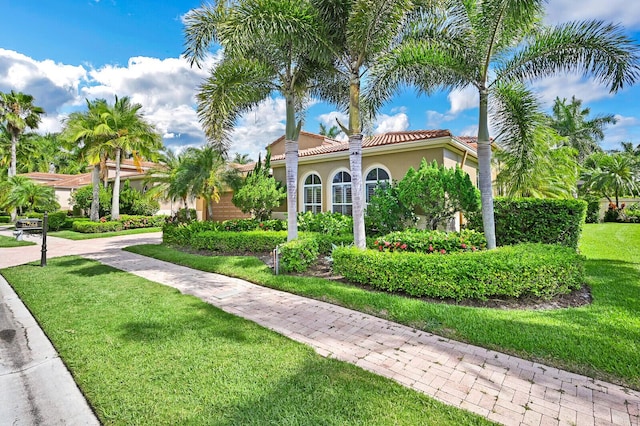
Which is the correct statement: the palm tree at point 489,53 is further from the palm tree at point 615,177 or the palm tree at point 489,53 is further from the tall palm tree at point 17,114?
the tall palm tree at point 17,114

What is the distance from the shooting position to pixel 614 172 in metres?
27.1

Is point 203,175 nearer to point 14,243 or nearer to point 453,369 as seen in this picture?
point 14,243

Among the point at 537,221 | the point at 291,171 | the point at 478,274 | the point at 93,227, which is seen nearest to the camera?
the point at 478,274

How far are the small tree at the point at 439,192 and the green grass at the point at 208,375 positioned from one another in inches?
274

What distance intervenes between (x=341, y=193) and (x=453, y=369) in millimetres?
11117

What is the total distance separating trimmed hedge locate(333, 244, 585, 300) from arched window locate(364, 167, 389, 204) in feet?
21.5

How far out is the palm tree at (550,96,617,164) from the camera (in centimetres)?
3158

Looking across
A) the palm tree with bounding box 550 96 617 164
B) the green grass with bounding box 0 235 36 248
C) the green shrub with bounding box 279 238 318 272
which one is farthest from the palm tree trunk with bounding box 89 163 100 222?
the palm tree with bounding box 550 96 617 164

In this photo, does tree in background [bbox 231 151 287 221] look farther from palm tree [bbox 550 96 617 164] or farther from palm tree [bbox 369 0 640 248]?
palm tree [bbox 550 96 617 164]

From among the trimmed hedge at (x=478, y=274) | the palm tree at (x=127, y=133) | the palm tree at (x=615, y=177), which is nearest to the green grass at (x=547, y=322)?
the trimmed hedge at (x=478, y=274)

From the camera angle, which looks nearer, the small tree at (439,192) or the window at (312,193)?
the small tree at (439,192)

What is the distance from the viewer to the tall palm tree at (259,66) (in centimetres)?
779

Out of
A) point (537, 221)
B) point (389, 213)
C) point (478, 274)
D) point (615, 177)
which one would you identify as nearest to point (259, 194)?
point (389, 213)

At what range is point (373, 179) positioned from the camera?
1339 centimetres
